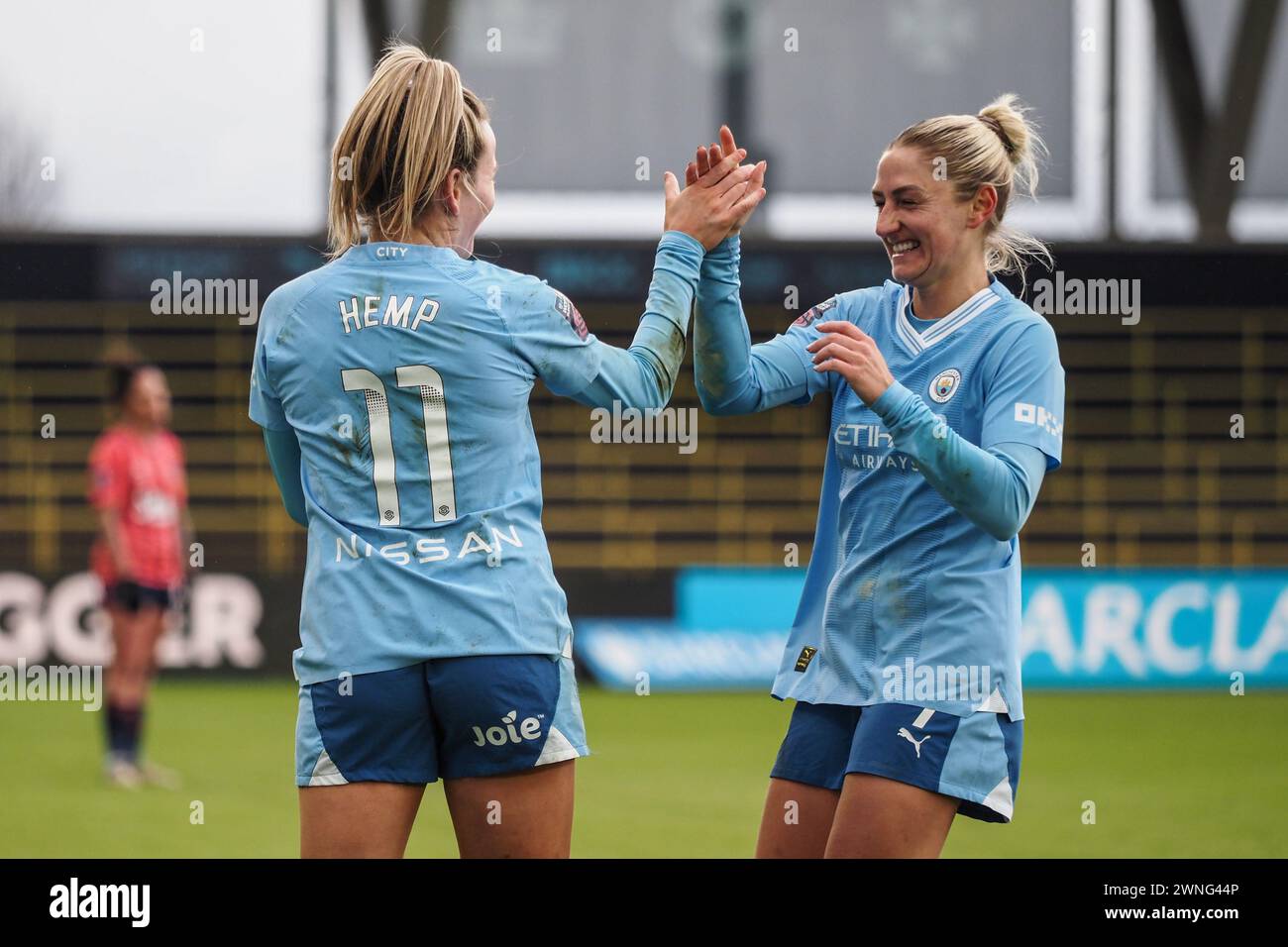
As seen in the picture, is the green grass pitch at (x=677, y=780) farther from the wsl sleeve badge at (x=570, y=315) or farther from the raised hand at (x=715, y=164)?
the wsl sleeve badge at (x=570, y=315)

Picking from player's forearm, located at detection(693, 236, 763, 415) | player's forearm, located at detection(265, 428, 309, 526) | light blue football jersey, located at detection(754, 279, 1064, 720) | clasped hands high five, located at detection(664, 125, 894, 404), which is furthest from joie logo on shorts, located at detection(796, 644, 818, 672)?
player's forearm, located at detection(265, 428, 309, 526)

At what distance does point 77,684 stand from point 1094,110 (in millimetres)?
8231

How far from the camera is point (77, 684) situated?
35.3 ft

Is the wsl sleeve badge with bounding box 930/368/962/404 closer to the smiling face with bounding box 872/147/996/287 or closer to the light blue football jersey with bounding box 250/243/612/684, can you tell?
the smiling face with bounding box 872/147/996/287

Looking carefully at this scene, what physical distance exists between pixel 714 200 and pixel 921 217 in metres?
0.36

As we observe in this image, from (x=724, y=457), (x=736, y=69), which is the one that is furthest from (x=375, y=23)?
(x=724, y=457)

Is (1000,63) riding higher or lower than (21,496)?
higher

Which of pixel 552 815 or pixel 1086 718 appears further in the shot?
pixel 1086 718

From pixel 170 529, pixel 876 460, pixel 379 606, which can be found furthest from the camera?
pixel 170 529

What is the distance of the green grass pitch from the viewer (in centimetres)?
575

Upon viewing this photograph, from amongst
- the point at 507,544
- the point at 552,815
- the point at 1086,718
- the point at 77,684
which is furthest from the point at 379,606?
the point at 77,684

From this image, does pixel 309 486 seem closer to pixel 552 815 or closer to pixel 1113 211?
pixel 552 815
